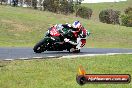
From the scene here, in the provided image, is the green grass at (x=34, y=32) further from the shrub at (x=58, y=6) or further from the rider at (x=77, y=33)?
the shrub at (x=58, y=6)

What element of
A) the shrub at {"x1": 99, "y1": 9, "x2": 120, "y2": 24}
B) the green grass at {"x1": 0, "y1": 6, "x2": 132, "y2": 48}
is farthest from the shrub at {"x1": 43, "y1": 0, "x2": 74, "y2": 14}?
the green grass at {"x1": 0, "y1": 6, "x2": 132, "y2": 48}

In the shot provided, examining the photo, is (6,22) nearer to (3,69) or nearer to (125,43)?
(125,43)

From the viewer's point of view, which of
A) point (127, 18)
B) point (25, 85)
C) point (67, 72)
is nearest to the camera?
point (25, 85)

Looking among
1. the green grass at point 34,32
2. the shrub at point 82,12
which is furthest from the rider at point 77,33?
the shrub at point 82,12

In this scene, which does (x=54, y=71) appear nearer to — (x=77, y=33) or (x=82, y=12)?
(x=77, y=33)

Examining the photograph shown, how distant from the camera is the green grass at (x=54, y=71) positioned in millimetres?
10484

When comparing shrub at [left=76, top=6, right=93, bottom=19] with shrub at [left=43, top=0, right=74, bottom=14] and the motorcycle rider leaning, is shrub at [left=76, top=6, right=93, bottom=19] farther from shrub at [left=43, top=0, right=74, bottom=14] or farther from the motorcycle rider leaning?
the motorcycle rider leaning

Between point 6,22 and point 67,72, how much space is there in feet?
183

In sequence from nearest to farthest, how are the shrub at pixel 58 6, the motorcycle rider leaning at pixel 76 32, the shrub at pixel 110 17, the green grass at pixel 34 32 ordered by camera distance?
the motorcycle rider leaning at pixel 76 32
the green grass at pixel 34 32
the shrub at pixel 58 6
the shrub at pixel 110 17

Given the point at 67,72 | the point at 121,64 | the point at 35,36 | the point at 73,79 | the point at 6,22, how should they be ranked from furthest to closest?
the point at 6,22
the point at 35,36
the point at 121,64
the point at 67,72
the point at 73,79

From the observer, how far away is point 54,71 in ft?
40.2

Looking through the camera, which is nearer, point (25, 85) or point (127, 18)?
point (25, 85)

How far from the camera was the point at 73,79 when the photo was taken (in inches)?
447

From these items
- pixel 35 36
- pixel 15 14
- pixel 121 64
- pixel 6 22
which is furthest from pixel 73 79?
pixel 15 14
